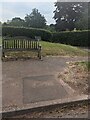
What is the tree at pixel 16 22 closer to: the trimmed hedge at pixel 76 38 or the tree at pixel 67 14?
the tree at pixel 67 14

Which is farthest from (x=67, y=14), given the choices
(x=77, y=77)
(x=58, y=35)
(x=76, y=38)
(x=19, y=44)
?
(x=77, y=77)

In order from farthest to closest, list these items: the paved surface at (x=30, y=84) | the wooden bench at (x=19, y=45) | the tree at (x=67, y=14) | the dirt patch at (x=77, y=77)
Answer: the tree at (x=67, y=14), the wooden bench at (x=19, y=45), the dirt patch at (x=77, y=77), the paved surface at (x=30, y=84)

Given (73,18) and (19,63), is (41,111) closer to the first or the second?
(19,63)

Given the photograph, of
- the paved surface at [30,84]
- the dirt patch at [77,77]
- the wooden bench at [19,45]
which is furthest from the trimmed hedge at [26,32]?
the dirt patch at [77,77]

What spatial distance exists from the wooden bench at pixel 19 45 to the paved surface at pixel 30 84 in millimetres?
1296

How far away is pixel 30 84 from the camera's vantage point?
264 inches

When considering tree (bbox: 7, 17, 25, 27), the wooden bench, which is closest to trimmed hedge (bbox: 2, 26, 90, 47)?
the wooden bench

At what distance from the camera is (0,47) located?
11.0 metres

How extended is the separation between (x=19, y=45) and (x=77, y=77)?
428 centimetres

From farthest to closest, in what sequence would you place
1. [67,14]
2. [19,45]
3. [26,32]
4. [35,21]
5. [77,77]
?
[35,21] < [67,14] < [26,32] < [19,45] < [77,77]

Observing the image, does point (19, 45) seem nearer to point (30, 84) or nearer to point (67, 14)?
point (30, 84)

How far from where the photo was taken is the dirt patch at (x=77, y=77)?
652 centimetres

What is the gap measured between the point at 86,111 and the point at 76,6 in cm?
4878

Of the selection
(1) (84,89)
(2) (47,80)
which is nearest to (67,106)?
(1) (84,89)
